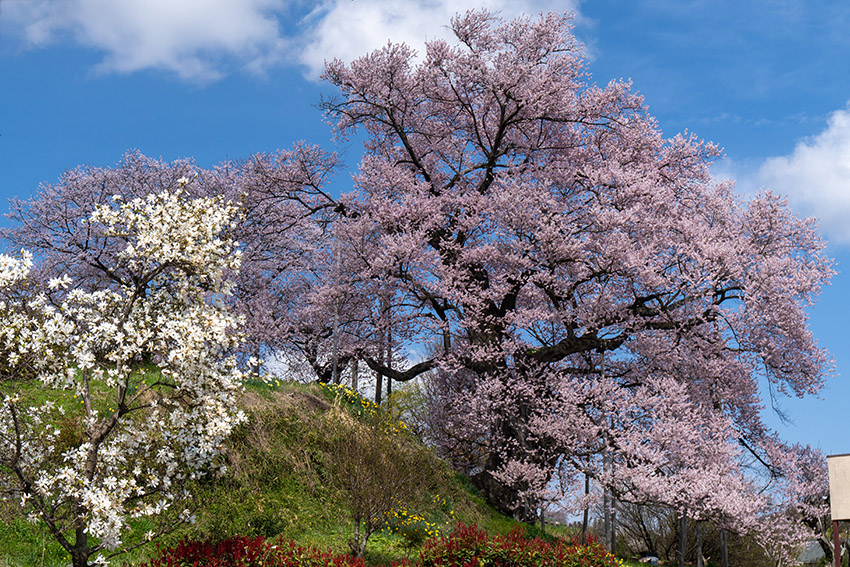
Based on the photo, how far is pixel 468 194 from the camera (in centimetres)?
1794

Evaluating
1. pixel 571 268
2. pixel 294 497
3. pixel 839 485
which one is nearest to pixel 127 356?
pixel 294 497

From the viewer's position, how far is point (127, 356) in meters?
7.57

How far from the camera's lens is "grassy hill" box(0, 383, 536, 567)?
10352mm

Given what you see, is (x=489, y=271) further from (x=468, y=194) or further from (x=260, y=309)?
(x=260, y=309)

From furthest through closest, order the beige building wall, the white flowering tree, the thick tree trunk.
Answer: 1. the thick tree trunk
2. the beige building wall
3. the white flowering tree

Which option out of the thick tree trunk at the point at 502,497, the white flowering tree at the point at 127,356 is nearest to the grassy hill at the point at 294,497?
the thick tree trunk at the point at 502,497

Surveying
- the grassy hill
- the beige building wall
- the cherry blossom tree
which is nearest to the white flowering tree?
the grassy hill

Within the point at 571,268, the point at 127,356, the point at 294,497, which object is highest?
the point at 571,268

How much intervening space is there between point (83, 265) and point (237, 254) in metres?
14.8

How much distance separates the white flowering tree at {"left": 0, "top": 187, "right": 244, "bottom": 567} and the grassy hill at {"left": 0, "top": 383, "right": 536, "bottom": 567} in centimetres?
193

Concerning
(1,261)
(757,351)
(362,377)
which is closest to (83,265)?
(362,377)

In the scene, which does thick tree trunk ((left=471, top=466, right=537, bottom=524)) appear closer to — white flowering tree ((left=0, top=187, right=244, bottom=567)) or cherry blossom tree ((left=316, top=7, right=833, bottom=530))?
cherry blossom tree ((left=316, top=7, right=833, bottom=530))

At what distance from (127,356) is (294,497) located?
655cm

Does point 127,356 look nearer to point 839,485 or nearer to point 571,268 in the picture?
point 571,268
